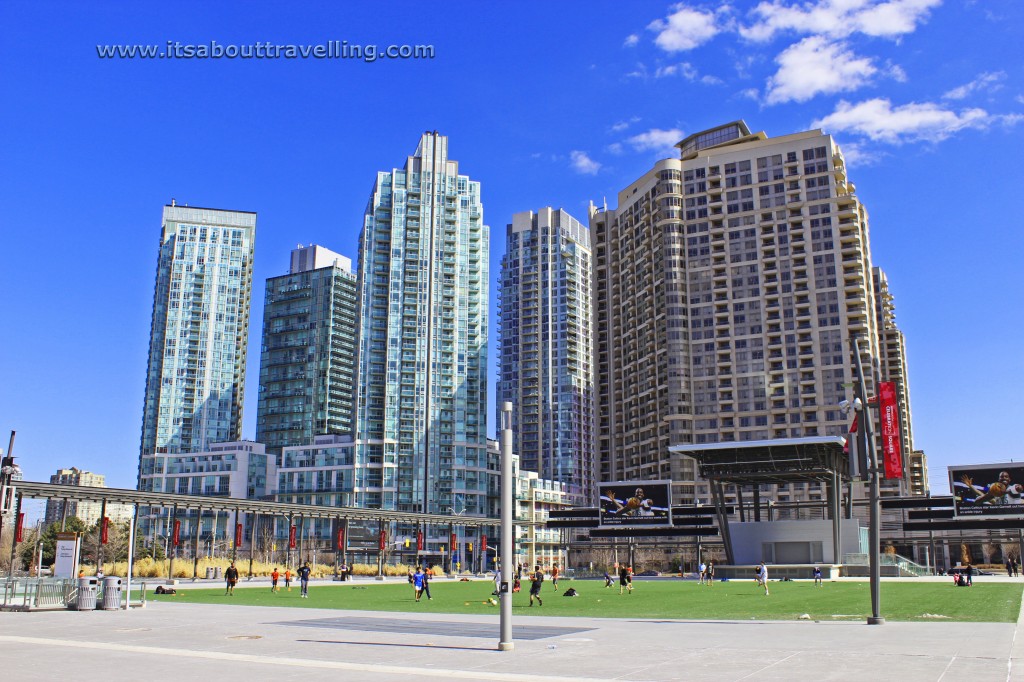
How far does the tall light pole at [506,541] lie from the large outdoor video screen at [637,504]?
78.4m

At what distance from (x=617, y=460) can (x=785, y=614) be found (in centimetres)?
12583

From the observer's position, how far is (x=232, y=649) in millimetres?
19047

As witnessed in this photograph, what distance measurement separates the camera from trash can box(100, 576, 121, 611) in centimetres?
3306

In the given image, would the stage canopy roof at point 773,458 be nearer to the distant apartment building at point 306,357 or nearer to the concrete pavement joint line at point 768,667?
the concrete pavement joint line at point 768,667

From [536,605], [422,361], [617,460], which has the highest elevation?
[422,361]

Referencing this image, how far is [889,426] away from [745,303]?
11103 centimetres

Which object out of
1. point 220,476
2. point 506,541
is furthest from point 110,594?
point 220,476

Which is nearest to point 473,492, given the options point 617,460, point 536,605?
point 617,460

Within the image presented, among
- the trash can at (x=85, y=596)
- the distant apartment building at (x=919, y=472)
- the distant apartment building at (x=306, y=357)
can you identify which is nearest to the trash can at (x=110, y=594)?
the trash can at (x=85, y=596)

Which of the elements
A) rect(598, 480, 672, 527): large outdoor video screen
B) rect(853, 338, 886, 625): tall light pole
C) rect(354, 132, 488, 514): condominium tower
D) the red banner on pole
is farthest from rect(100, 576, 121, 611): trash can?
rect(354, 132, 488, 514): condominium tower

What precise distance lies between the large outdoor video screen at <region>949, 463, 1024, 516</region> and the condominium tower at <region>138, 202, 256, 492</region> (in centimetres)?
13849

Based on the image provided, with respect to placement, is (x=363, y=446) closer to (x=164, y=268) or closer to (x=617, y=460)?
(x=617, y=460)

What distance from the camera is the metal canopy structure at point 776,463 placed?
78.3m

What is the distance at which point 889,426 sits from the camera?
30.3 m
